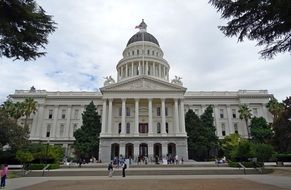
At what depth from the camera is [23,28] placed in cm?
1034

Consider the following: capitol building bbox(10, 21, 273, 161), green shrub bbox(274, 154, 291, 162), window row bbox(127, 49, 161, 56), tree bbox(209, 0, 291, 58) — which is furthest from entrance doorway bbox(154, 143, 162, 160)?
tree bbox(209, 0, 291, 58)

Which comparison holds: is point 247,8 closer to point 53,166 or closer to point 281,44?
point 281,44

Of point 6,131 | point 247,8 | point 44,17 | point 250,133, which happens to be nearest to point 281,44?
point 247,8

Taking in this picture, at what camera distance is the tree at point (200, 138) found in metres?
49.2

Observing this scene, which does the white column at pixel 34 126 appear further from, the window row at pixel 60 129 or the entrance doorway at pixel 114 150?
the entrance doorway at pixel 114 150

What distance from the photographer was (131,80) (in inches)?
2063

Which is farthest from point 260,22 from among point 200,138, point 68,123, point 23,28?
point 68,123

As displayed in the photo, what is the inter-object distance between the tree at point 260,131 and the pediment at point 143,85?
17.3 m

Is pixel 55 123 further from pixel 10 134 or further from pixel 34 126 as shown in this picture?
pixel 10 134

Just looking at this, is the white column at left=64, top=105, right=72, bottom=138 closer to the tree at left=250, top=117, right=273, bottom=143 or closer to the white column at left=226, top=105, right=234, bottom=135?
the white column at left=226, top=105, right=234, bottom=135

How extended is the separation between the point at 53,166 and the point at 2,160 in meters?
11.6

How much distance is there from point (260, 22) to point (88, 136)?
144 ft

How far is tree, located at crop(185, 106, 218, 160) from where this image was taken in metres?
49.2

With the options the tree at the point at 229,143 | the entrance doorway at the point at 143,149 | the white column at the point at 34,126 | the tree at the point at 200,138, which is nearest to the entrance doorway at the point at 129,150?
the entrance doorway at the point at 143,149
